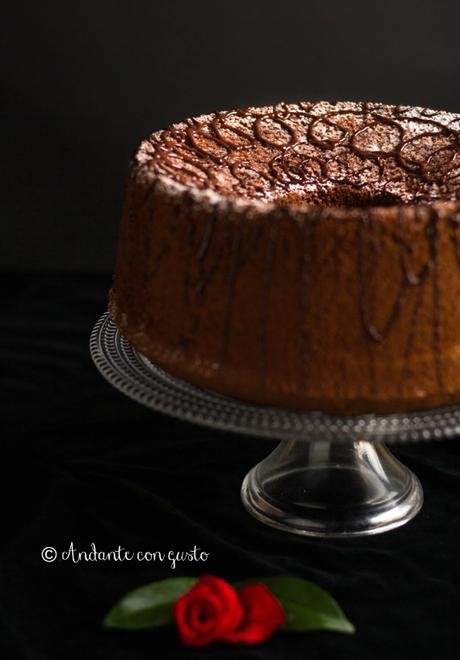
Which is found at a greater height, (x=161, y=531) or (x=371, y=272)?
(x=371, y=272)

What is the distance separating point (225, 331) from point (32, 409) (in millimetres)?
747

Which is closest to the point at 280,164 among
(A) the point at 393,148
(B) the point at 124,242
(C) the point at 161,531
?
(A) the point at 393,148

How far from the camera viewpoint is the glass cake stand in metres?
1.60

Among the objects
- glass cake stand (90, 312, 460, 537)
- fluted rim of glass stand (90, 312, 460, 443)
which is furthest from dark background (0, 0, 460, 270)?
fluted rim of glass stand (90, 312, 460, 443)

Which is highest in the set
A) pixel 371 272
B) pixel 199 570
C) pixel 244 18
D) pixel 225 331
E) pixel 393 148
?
pixel 244 18

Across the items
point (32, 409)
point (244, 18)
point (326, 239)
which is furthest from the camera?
point (244, 18)

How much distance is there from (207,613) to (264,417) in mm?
284

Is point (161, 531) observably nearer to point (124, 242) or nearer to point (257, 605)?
point (257, 605)

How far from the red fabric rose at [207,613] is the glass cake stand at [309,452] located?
0.74 ft

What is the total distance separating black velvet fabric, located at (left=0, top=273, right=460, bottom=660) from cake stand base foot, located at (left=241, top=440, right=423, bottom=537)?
0.08ft

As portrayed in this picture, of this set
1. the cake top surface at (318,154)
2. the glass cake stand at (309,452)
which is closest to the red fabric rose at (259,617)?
the glass cake stand at (309,452)

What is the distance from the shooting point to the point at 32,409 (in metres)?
2.26

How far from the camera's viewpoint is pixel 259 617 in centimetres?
165

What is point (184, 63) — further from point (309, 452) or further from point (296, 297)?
point (296, 297)
